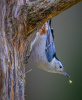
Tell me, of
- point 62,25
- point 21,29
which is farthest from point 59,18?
point 21,29

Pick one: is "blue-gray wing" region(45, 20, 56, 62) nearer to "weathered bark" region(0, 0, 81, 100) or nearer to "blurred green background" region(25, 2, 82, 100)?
"weathered bark" region(0, 0, 81, 100)

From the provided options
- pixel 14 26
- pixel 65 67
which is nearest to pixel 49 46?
pixel 14 26

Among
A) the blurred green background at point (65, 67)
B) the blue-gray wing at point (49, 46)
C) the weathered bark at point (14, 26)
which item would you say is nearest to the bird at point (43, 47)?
the blue-gray wing at point (49, 46)

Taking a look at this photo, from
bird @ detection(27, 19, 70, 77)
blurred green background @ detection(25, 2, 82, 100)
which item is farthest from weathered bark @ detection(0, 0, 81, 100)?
blurred green background @ detection(25, 2, 82, 100)

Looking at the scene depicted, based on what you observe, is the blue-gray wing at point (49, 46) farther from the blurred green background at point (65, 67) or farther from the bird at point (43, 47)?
the blurred green background at point (65, 67)

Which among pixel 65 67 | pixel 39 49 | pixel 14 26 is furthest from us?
pixel 65 67

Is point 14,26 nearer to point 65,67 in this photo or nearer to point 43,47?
point 43,47
